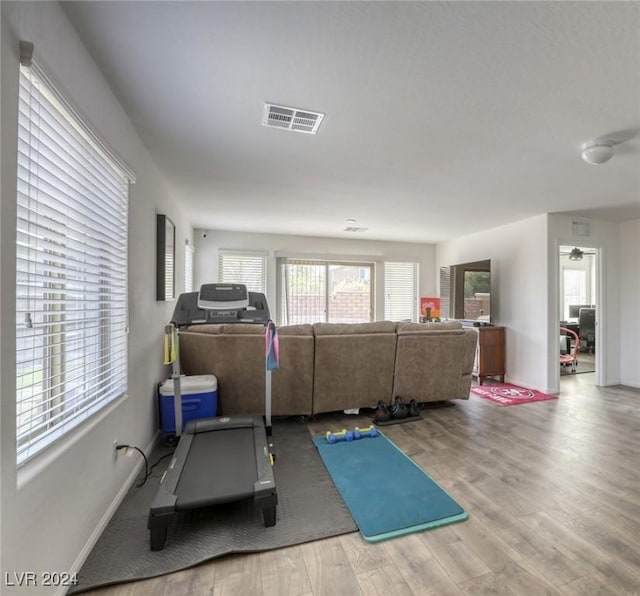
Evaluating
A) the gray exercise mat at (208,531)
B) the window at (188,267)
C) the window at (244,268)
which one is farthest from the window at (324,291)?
the gray exercise mat at (208,531)

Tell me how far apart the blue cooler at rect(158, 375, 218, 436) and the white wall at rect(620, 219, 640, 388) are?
226 inches

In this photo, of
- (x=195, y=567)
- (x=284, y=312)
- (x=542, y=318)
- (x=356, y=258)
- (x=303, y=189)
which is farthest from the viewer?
(x=356, y=258)

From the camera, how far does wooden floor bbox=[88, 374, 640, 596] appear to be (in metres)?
1.36

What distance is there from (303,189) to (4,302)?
9.20ft

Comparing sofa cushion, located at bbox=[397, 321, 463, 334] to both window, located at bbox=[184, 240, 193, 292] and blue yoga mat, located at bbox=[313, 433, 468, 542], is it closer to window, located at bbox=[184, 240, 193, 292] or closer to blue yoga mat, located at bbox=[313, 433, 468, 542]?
blue yoga mat, located at bbox=[313, 433, 468, 542]

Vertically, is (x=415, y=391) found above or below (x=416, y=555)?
above

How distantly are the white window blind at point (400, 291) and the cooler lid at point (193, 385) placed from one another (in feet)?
14.1

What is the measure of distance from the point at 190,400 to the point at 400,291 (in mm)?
4878

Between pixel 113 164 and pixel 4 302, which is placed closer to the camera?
→ pixel 4 302

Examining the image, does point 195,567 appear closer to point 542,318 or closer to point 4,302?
Result: point 4,302

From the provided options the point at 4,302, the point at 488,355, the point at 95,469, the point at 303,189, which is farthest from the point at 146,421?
the point at 488,355

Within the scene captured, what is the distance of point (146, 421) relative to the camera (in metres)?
2.44

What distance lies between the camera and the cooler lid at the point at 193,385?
8.71 ft

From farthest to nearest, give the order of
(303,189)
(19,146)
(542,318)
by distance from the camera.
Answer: (542,318) < (303,189) < (19,146)
